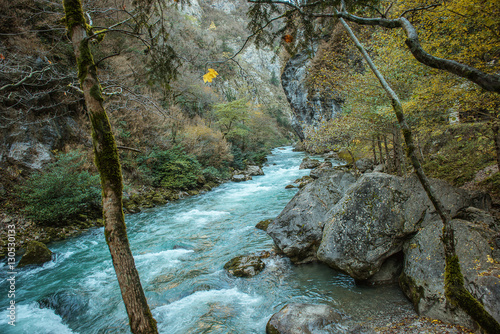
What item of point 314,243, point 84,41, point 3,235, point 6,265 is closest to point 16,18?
point 3,235

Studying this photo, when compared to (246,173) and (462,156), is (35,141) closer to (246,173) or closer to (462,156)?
(246,173)

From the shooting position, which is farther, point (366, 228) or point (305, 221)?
point (305, 221)

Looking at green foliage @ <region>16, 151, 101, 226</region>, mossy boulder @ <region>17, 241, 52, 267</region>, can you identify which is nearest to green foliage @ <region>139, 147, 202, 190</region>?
green foliage @ <region>16, 151, 101, 226</region>

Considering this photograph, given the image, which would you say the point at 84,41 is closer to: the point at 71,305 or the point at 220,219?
the point at 71,305

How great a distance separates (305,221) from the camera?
650 cm

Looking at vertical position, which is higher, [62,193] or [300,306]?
[62,193]

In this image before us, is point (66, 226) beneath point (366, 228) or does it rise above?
above

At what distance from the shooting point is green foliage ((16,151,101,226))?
8352 millimetres

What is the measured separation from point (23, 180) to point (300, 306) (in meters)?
11.6

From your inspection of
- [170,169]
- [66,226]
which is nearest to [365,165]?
[170,169]

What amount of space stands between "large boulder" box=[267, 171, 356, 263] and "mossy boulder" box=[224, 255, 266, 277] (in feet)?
2.49

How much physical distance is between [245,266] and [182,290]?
1694mm

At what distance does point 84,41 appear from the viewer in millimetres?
2561

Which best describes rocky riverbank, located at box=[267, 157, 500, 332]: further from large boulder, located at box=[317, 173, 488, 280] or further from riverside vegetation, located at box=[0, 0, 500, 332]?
riverside vegetation, located at box=[0, 0, 500, 332]
